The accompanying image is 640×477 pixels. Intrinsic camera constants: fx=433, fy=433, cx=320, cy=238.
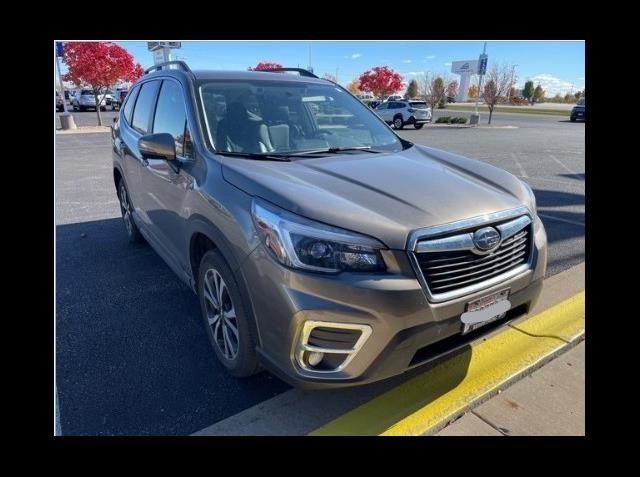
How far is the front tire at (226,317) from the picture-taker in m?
2.32

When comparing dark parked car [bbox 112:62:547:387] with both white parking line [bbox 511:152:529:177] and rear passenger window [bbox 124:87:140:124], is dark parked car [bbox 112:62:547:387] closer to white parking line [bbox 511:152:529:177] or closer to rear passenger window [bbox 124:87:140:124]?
rear passenger window [bbox 124:87:140:124]

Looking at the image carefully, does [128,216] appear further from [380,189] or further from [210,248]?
[380,189]

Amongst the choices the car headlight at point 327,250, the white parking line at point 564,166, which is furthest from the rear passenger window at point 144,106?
the white parking line at point 564,166

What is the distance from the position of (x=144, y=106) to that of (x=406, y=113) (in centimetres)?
2424

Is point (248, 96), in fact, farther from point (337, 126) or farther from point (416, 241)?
point (416, 241)

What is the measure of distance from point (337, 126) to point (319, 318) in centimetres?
197

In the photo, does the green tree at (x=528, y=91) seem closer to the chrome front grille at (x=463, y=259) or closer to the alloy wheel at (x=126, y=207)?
the alloy wheel at (x=126, y=207)

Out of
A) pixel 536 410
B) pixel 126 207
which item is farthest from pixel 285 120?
pixel 126 207

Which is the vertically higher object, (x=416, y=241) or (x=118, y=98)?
(x=118, y=98)

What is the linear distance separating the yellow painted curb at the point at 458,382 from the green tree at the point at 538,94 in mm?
82562

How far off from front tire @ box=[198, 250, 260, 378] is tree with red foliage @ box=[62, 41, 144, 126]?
2343cm
